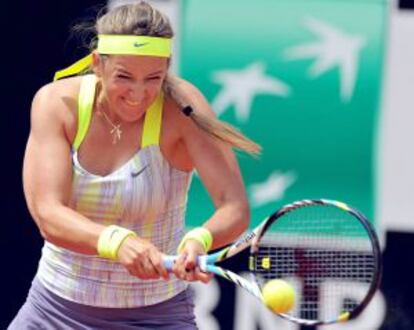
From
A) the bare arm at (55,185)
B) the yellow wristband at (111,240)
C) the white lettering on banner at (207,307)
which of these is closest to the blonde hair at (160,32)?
the bare arm at (55,185)

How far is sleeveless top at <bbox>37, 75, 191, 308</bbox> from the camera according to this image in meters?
4.23

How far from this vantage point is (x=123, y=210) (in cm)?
424

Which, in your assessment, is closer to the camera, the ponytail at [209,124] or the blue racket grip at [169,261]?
the blue racket grip at [169,261]

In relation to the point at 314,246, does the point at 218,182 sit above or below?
above

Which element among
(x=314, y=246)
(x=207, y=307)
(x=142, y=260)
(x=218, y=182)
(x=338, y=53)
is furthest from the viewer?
(x=207, y=307)

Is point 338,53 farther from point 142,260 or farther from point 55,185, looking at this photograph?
point 142,260

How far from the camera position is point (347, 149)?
602 cm

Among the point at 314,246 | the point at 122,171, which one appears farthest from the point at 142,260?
the point at 314,246

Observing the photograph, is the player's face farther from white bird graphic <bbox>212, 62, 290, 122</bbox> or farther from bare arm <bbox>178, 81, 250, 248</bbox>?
white bird graphic <bbox>212, 62, 290, 122</bbox>

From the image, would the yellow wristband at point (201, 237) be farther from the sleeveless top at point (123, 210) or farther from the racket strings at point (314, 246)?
the racket strings at point (314, 246)

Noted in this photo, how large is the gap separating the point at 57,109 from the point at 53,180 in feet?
0.66

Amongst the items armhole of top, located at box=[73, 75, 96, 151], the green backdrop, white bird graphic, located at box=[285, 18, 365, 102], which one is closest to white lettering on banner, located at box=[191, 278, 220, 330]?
the green backdrop

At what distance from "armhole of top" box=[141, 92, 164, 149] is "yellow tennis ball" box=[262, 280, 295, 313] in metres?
0.52

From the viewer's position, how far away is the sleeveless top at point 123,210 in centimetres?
423
